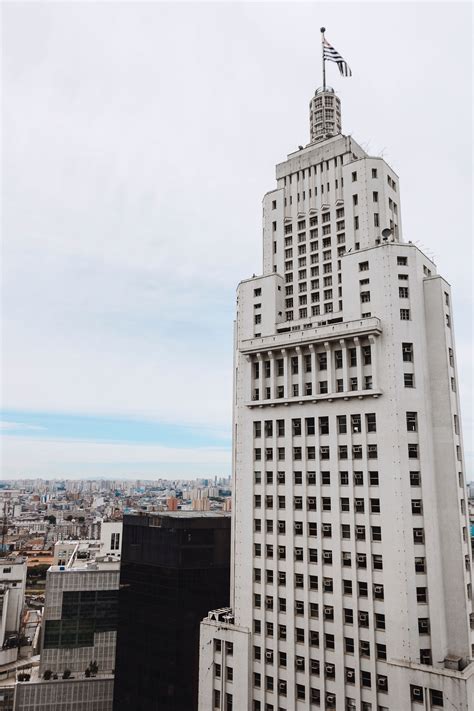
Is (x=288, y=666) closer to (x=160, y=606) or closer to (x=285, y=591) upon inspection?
(x=285, y=591)

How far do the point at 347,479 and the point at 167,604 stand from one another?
4058cm

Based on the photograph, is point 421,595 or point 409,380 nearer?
point 421,595

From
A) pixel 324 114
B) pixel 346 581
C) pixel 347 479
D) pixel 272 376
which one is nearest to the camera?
pixel 346 581

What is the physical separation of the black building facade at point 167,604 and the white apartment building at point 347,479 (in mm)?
20129

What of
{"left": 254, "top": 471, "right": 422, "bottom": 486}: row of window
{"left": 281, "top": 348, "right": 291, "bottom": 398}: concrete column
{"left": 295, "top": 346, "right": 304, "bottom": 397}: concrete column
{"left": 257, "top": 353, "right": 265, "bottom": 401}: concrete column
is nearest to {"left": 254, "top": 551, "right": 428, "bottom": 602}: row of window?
{"left": 254, "top": 471, "right": 422, "bottom": 486}: row of window

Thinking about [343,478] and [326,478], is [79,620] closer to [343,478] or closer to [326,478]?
[326,478]

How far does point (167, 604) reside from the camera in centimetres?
7212

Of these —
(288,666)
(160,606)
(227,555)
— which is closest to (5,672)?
(160,606)

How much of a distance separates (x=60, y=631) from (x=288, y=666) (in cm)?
6390

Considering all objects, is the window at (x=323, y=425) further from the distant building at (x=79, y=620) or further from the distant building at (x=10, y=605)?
the distant building at (x=10, y=605)

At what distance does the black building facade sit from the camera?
230 feet

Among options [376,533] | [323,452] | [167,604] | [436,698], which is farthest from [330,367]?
[167,604]

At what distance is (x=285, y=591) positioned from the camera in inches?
1907

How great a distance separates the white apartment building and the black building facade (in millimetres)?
20129
